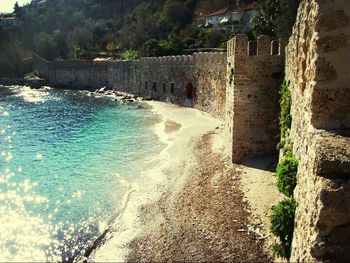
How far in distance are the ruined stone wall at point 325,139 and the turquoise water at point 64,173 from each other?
820 cm

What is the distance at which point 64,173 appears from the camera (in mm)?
21875

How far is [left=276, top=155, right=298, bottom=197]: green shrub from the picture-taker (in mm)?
11266

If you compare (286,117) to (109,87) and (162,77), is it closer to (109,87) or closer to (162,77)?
(162,77)

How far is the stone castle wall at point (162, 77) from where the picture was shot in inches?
1293

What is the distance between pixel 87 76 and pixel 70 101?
1576 cm

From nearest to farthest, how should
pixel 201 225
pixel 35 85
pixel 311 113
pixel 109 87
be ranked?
pixel 311 113 → pixel 201 225 → pixel 109 87 → pixel 35 85

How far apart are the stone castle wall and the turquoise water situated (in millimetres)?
4502

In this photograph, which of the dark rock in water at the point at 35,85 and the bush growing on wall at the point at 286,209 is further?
the dark rock in water at the point at 35,85

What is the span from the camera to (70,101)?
53.6 metres

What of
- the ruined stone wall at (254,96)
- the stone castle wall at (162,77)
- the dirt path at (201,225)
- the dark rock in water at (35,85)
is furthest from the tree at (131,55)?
the dirt path at (201,225)

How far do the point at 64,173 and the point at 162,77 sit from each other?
25.7 m

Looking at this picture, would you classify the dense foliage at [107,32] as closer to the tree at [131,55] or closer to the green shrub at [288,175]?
the tree at [131,55]

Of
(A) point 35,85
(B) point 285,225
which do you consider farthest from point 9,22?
(B) point 285,225

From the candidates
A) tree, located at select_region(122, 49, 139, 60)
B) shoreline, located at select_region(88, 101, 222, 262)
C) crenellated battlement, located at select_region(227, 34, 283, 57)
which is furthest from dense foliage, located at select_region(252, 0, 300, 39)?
tree, located at select_region(122, 49, 139, 60)
